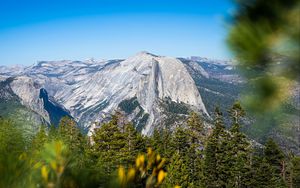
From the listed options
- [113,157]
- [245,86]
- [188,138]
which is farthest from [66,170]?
[188,138]

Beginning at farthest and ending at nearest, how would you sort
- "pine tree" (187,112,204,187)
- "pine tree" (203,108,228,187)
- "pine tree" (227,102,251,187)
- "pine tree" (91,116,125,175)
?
"pine tree" (187,112,204,187), "pine tree" (203,108,228,187), "pine tree" (227,102,251,187), "pine tree" (91,116,125,175)

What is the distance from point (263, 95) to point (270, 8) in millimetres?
691

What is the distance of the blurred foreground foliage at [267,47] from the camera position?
240 centimetres

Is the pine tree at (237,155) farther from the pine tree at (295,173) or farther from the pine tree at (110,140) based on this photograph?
the pine tree at (110,140)

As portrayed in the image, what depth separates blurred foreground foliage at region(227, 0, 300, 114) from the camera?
2.40 meters

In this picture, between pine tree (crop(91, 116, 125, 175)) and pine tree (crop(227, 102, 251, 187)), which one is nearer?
pine tree (crop(91, 116, 125, 175))

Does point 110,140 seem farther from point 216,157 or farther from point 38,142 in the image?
point 38,142

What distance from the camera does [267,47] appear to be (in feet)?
8.26

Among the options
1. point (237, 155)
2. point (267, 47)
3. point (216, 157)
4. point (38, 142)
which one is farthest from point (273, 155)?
point (267, 47)

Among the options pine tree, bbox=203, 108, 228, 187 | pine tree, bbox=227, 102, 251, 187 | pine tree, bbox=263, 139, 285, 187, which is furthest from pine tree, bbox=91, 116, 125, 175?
pine tree, bbox=263, 139, 285, 187

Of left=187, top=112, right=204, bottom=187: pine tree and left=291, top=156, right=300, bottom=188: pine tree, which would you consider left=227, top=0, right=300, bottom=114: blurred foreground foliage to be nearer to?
left=187, top=112, right=204, bottom=187: pine tree

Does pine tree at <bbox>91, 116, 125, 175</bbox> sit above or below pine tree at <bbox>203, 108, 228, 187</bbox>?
above

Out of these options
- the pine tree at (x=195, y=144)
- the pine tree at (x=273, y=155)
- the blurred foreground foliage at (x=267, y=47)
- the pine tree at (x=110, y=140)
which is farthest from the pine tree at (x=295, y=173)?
the blurred foreground foliage at (x=267, y=47)

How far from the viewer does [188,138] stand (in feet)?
184
